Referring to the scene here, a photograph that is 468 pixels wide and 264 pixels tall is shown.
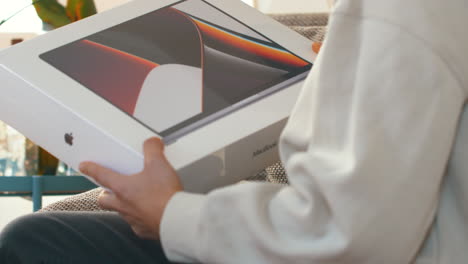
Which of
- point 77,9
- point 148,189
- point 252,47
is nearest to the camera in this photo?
point 148,189

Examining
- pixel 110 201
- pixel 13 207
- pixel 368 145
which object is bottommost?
pixel 13 207

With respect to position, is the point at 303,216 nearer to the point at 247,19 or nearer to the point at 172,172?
the point at 172,172

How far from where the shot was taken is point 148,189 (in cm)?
73

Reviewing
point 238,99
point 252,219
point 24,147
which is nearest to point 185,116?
point 238,99

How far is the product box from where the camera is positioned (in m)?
0.79

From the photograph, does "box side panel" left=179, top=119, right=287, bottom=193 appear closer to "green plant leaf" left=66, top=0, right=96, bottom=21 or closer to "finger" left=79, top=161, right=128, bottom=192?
"finger" left=79, top=161, right=128, bottom=192

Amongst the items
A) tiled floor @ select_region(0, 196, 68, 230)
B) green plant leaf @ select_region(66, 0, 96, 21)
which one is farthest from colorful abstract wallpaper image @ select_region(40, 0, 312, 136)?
tiled floor @ select_region(0, 196, 68, 230)

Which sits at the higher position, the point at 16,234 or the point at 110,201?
the point at 110,201

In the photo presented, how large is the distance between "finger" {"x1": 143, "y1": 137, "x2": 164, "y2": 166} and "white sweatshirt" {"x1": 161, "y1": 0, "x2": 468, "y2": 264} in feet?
0.32

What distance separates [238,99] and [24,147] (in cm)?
102

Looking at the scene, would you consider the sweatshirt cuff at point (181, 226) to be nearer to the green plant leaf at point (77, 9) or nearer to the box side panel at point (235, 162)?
the box side panel at point (235, 162)

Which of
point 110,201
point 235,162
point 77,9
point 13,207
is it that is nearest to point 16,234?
point 110,201

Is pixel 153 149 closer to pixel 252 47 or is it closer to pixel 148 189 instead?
pixel 148 189

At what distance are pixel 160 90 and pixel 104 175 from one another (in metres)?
0.12
